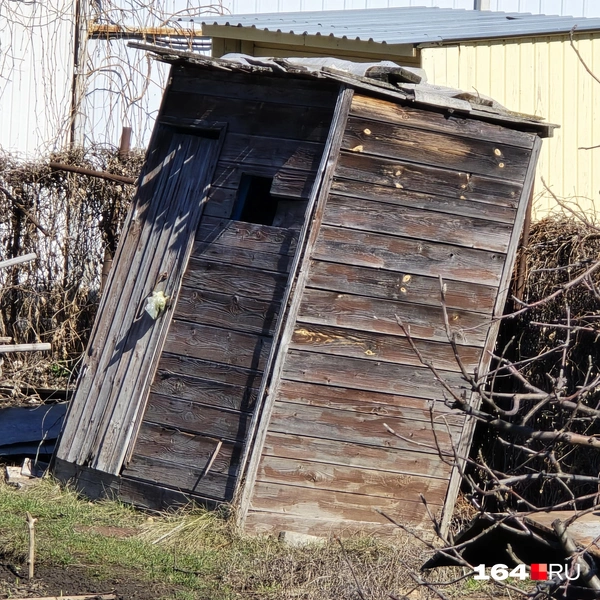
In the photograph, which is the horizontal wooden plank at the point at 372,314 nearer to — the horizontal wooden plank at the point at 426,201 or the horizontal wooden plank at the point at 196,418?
the horizontal wooden plank at the point at 426,201

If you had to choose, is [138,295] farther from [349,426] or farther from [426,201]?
[426,201]

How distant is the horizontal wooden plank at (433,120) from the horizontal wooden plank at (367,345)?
146 centimetres

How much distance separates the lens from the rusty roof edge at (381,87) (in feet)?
20.5

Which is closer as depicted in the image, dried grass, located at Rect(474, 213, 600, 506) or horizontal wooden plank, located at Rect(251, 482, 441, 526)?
horizontal wooden plank, located at Rect(251, 482, 441, 526)

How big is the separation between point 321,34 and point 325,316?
384 cm

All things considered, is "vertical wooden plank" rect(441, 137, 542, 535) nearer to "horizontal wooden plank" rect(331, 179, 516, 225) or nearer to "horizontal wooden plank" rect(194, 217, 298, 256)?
"horizontal wooden plank" rect(331, 179, 516, 225)

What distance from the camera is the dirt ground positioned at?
5113 millimetres

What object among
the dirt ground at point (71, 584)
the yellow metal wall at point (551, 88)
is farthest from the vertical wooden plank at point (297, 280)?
the yellow metal wall at point (551, 88)

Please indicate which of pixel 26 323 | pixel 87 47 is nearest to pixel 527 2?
pixel 87 47

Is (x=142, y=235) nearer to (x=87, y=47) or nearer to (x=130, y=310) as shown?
(x=130, y=310)

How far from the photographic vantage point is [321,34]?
909 cm

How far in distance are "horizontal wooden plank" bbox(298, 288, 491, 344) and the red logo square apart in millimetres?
3057

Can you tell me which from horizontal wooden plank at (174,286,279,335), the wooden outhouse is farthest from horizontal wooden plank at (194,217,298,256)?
horizontal wooden plank at (174,286,279,335)

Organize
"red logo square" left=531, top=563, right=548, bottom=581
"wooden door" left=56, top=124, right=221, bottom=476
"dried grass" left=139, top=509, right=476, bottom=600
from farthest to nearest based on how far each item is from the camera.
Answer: "wooden door" left=56, top=124, right=221, bottom=476, "dried grass" left=139, top=509, right=476, bottom=600, "red logo square" left=531, top=563, right=548, bottom=581
